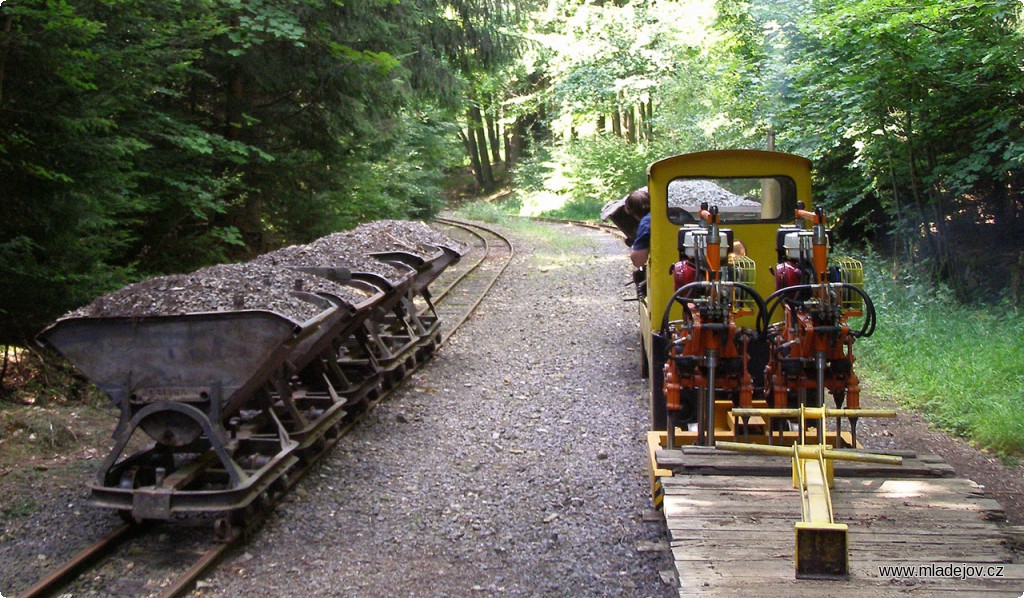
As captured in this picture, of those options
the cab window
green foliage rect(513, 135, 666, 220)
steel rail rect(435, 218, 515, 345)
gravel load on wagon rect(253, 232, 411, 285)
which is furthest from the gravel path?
green foliage rect(513, 135, 666, 220)

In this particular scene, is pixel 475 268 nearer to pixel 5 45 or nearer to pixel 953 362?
pixel 953 362

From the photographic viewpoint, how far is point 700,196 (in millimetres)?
9430

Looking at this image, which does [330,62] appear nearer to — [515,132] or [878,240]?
[878,240]

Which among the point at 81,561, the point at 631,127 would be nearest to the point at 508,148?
the point at 631,127

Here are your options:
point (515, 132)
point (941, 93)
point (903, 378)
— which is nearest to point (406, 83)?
point (941, 93)

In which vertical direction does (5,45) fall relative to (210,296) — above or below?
above

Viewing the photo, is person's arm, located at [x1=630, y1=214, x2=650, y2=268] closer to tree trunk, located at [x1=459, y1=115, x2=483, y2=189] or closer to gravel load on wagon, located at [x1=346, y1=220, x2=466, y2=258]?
gravel load on wagon, located at [x1=346, y1=220, x2=466, y2=258]

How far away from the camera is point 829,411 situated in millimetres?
4922

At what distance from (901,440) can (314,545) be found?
4.95 metres

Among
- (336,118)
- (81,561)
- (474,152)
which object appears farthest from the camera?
(474,152)

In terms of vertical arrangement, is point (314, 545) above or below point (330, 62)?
below

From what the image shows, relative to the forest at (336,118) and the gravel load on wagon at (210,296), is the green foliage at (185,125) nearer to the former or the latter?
the forest at (336,118)

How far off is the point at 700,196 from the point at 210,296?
5222 mm

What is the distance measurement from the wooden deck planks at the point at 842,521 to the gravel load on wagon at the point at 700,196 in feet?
11.8
